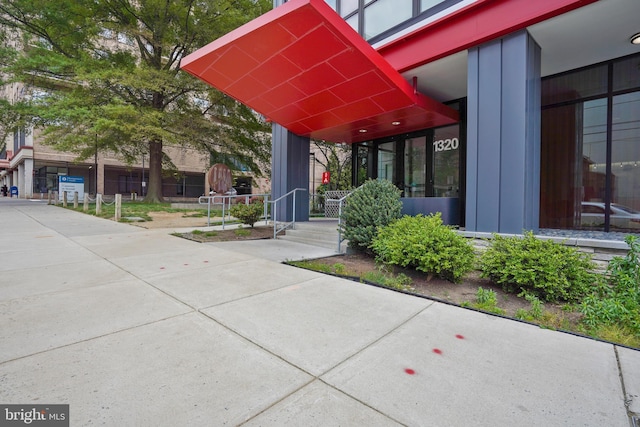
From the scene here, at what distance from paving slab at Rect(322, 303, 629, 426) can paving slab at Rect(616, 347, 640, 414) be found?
0.05m

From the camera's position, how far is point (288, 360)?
7.63ft

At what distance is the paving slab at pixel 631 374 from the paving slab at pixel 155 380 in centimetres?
205

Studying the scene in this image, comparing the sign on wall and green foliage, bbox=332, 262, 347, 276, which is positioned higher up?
the sign on wall

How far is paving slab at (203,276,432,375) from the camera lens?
2.49 metres

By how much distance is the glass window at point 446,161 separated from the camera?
8.50 meters

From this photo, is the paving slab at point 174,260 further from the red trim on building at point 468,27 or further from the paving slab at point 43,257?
the red trim on building at point 468,27

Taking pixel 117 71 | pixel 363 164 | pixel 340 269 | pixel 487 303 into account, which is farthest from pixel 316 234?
pixel 117 71

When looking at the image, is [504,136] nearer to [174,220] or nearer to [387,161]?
[387,161]

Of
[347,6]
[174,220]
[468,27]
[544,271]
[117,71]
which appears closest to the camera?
[544,271]

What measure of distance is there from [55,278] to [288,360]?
13.0 ft

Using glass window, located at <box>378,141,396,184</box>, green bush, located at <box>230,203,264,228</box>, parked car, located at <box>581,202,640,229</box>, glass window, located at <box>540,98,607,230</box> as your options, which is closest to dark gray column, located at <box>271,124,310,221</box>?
green bush, located at <box>230,203,264,228</box>

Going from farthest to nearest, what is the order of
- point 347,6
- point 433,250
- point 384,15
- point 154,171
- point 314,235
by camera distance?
point 154,171 < point 347,6 < point 314,235 < point 384,15 < point 433,250

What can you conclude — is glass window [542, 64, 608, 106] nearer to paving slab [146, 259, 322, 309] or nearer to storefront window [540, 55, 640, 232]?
storefront window [540, 55, 640, 232]

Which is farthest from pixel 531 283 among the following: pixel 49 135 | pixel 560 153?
pixel 49 135
